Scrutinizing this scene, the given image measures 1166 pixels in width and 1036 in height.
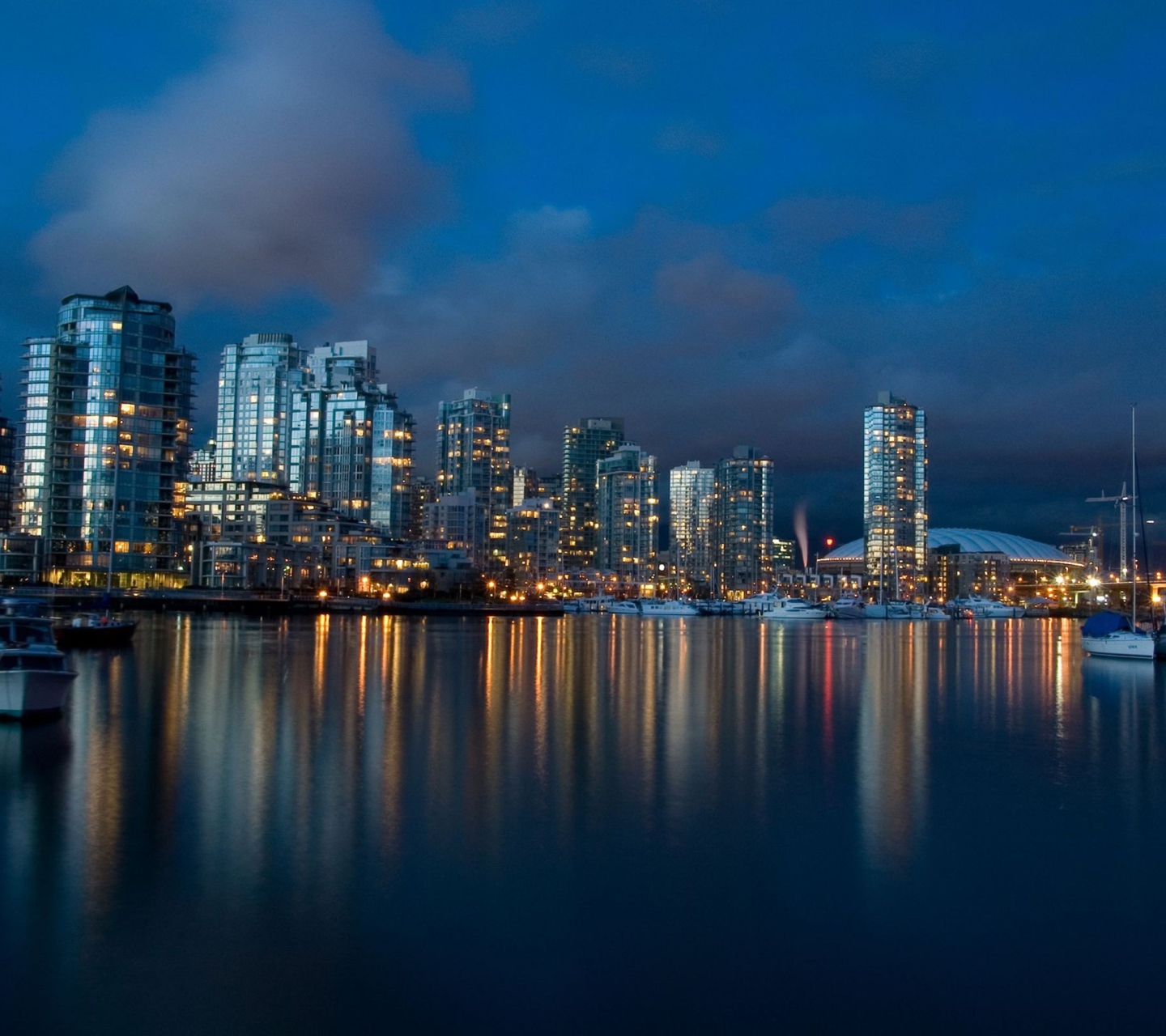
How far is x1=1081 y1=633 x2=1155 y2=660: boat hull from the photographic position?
62031mm

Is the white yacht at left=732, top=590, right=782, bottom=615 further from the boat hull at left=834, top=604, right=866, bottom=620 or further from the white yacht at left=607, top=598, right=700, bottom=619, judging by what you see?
the boat hull at left=834, top=604, right=866, bottom=620

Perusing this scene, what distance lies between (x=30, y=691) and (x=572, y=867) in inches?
745

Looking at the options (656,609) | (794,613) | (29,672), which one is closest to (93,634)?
(29,672)

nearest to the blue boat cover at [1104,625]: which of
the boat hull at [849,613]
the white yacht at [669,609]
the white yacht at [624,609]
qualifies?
the white yacht at [669,609]

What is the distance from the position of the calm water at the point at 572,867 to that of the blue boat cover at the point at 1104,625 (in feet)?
107

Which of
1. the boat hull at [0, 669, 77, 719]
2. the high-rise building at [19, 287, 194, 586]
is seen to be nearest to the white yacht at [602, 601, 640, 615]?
the high-rise building at [19, 287, 194, 586]

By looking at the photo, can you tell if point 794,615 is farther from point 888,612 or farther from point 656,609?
point 656,609

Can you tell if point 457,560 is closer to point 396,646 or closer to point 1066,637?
point 1066,637

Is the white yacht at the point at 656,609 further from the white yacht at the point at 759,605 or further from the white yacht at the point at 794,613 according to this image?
the white yacht at the point at 794,613

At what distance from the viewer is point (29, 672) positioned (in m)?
28.7

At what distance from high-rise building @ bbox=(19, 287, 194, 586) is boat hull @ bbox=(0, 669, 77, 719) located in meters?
115

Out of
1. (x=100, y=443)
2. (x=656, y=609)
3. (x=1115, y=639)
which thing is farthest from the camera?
(x=656, y=609)

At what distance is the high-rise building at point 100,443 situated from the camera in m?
139

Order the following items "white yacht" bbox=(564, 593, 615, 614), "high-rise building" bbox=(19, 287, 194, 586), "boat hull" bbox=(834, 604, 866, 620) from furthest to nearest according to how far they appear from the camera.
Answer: "white yacht" bbox=(564, 593, 615, 614)
"boat hull" bbox=(834, 604, 866, 620)
"high-rise building" bbox=(19, 287, 194, 586)
